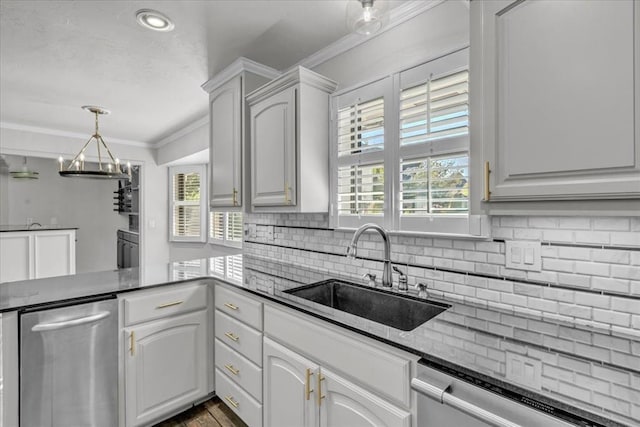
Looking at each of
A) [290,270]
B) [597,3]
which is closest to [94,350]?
[290,270]

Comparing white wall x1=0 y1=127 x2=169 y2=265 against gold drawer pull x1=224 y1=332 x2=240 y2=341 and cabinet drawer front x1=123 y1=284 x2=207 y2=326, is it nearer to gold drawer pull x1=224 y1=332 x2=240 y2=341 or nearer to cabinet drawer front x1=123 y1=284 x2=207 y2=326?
cabinet drawer front x1=123 y1=284 x2=207 y2=326

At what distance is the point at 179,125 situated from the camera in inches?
161

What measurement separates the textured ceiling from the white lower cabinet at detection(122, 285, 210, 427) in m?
1.63

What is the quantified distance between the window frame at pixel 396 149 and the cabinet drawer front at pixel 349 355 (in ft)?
2.24

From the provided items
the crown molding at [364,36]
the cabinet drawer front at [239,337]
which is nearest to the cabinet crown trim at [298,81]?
the crown molding at [364,36]

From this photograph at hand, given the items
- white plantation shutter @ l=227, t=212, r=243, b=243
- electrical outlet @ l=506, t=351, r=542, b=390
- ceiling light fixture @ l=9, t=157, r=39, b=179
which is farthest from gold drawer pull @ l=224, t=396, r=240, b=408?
ceiling light fixture @ l=9, t=157, r=39, b=179

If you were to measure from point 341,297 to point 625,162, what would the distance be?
138 centimetres

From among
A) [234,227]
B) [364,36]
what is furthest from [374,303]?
Result: [234,227]

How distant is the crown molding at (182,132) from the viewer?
385cm

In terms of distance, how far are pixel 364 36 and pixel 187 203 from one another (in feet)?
13.1

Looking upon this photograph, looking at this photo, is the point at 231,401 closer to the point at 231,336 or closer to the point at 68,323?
the point at 231,336

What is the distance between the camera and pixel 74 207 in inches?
272

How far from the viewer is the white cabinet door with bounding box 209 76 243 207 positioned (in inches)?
94.3

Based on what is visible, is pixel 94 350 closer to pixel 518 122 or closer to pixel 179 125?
pixel 518 122
